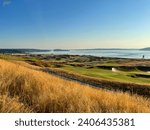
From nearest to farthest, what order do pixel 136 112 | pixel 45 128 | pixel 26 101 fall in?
pixel 45 128 < pixel 136 112 < pixel 26 101

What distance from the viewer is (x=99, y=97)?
20.8 ft

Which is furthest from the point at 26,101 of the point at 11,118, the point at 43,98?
the point at 11,118

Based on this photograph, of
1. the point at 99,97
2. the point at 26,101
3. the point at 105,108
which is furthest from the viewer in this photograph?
the point at 26,101

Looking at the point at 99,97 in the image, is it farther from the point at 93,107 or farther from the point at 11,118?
the point at 11,118

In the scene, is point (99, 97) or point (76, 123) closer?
point (76, 123)

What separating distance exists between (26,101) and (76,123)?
2718 mm

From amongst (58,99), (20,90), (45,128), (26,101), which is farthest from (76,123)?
(20,90)

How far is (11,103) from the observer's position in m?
5.38

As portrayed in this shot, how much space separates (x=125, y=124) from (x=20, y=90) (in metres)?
4.09

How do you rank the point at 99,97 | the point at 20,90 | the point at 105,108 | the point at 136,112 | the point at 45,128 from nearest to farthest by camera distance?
1. the point at 45,128
2. the point at 136,112
3. the point at 105,108
4. the point at 99,97
5. the point at 20,90

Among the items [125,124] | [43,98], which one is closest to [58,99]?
[43,98]

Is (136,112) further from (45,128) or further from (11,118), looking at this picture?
(11,118)

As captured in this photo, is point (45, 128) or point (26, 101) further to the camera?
point (26, 101)

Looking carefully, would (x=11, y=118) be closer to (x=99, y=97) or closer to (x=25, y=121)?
(x=25, y=121)
